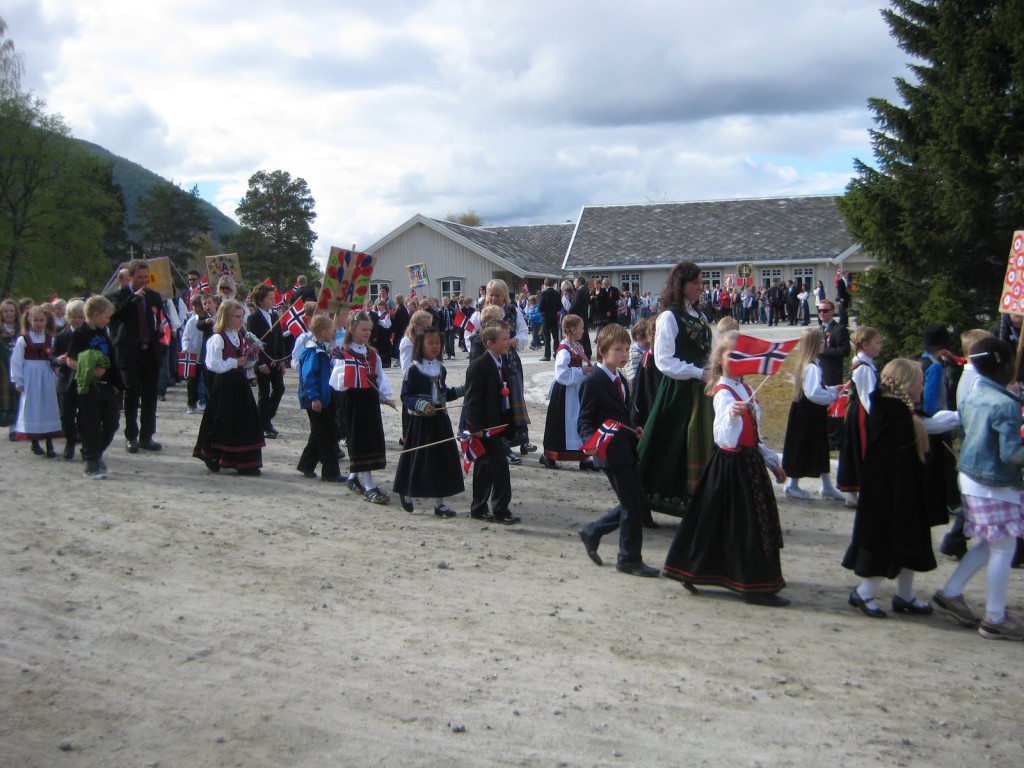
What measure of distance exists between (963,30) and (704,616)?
37.0 ft

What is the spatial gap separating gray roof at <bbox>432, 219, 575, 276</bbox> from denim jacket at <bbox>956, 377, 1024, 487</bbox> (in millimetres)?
43654

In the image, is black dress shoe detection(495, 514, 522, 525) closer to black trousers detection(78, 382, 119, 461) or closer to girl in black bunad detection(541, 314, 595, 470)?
girl in black bunad detection(541, 314, 595, 470)

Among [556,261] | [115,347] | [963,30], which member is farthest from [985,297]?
[556,261]

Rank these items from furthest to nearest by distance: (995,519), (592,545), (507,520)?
(507,520), (592,545), (995,519)

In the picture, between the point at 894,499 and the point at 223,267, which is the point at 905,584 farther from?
the point at 223,267

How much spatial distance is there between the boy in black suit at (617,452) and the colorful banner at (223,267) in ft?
43.0

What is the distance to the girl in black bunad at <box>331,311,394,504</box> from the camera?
913cm

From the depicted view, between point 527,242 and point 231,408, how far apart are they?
1929 inches

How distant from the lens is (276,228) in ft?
233

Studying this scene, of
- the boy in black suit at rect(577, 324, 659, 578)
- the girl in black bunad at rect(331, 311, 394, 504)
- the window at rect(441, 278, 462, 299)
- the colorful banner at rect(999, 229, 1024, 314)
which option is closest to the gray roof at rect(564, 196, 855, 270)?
the window at rect(441, 278, 462, 299)

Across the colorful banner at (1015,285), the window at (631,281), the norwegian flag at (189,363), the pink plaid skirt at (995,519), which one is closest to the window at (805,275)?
the window at (631,281)

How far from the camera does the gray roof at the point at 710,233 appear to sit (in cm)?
4659

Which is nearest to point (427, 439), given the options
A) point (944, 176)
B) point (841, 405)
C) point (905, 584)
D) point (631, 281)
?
point (841, 405)

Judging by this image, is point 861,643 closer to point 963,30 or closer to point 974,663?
point 974,663
